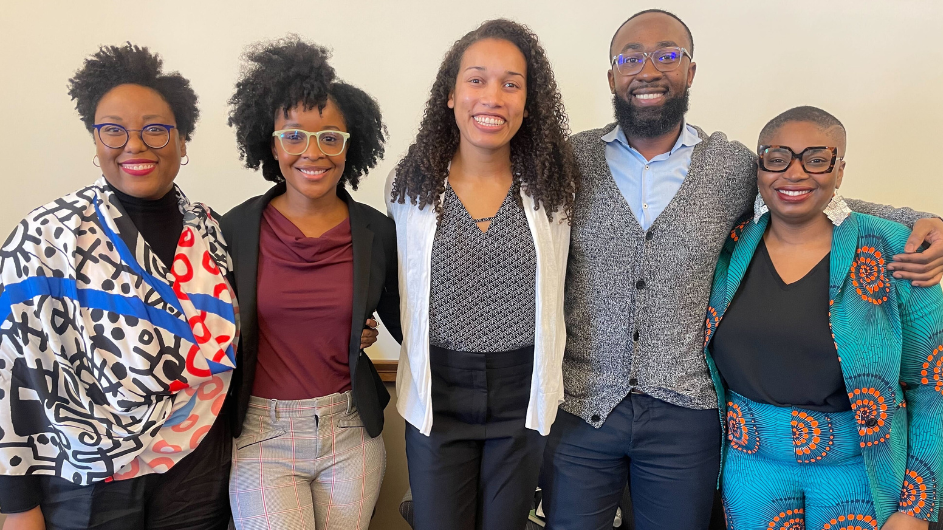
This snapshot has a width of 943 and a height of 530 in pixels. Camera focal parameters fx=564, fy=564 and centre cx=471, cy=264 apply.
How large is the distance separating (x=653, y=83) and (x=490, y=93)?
0.56 m

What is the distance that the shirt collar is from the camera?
1.81 m

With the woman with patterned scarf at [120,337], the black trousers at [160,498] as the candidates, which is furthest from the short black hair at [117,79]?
the black trousers at [160,498]

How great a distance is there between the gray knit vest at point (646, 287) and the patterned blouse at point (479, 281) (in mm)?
237

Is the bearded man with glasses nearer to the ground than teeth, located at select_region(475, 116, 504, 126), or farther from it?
nearer to the ground

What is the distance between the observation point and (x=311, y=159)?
1664 millimetres

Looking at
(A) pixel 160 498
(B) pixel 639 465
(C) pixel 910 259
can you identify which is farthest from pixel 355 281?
(C) pixel 910 259

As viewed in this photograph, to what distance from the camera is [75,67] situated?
241 centimetres

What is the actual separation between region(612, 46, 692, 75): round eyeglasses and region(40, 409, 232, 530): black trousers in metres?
1.66

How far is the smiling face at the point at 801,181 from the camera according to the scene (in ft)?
5.28

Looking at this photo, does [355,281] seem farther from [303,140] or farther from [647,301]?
[647,301]

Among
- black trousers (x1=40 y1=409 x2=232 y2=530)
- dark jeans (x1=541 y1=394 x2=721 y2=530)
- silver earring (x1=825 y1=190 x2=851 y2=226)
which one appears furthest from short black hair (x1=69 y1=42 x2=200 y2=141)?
silver earring (x1=825 y1=190 x2=851 y2=226)

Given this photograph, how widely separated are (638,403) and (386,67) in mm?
1684

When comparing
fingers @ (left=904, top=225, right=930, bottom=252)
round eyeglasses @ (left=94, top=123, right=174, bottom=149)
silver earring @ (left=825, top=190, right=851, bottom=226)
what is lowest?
fingers @ (left=904, top=225, right=930, bottom=252)

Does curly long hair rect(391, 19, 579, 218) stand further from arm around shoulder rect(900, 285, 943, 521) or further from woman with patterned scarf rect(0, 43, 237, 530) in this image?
arm around shoulder rect(900, 285, 943, 521)
